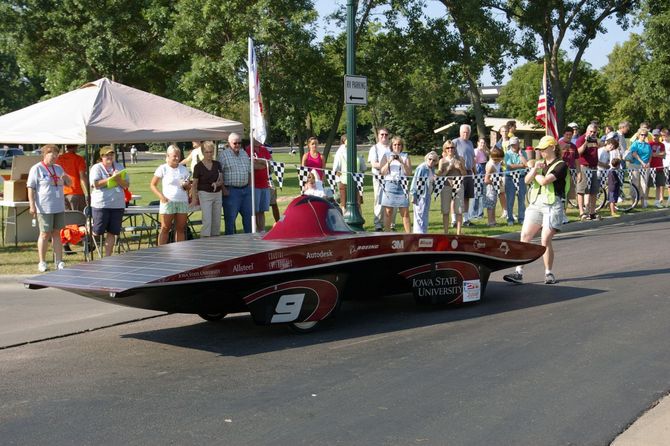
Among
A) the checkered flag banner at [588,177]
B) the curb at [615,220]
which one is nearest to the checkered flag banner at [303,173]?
the curb at [615,220]

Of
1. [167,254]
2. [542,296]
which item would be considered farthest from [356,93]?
[167,254]

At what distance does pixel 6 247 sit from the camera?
49.4 ft

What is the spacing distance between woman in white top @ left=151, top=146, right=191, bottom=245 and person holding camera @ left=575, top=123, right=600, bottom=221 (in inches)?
362

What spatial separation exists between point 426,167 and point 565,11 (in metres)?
18.1

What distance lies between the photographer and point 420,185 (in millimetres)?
14828

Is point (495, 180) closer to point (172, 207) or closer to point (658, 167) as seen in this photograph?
point (658, 167)

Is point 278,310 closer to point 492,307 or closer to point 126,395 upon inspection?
point 126,395

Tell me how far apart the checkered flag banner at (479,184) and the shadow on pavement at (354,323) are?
6291 mm

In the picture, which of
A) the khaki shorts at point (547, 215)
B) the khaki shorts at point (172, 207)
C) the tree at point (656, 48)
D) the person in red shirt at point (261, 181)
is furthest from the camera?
the tree at point (656, 48)

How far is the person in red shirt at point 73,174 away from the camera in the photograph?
1486cm

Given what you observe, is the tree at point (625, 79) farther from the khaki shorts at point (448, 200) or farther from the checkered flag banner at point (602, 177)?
the khaki shorts at point (448, 200)

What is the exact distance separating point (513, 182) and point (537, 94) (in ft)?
221

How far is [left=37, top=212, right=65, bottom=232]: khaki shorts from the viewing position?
1241 cm

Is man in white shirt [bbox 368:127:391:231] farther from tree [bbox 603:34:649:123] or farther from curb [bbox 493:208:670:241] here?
tree [bbox 603:34:649:123]
